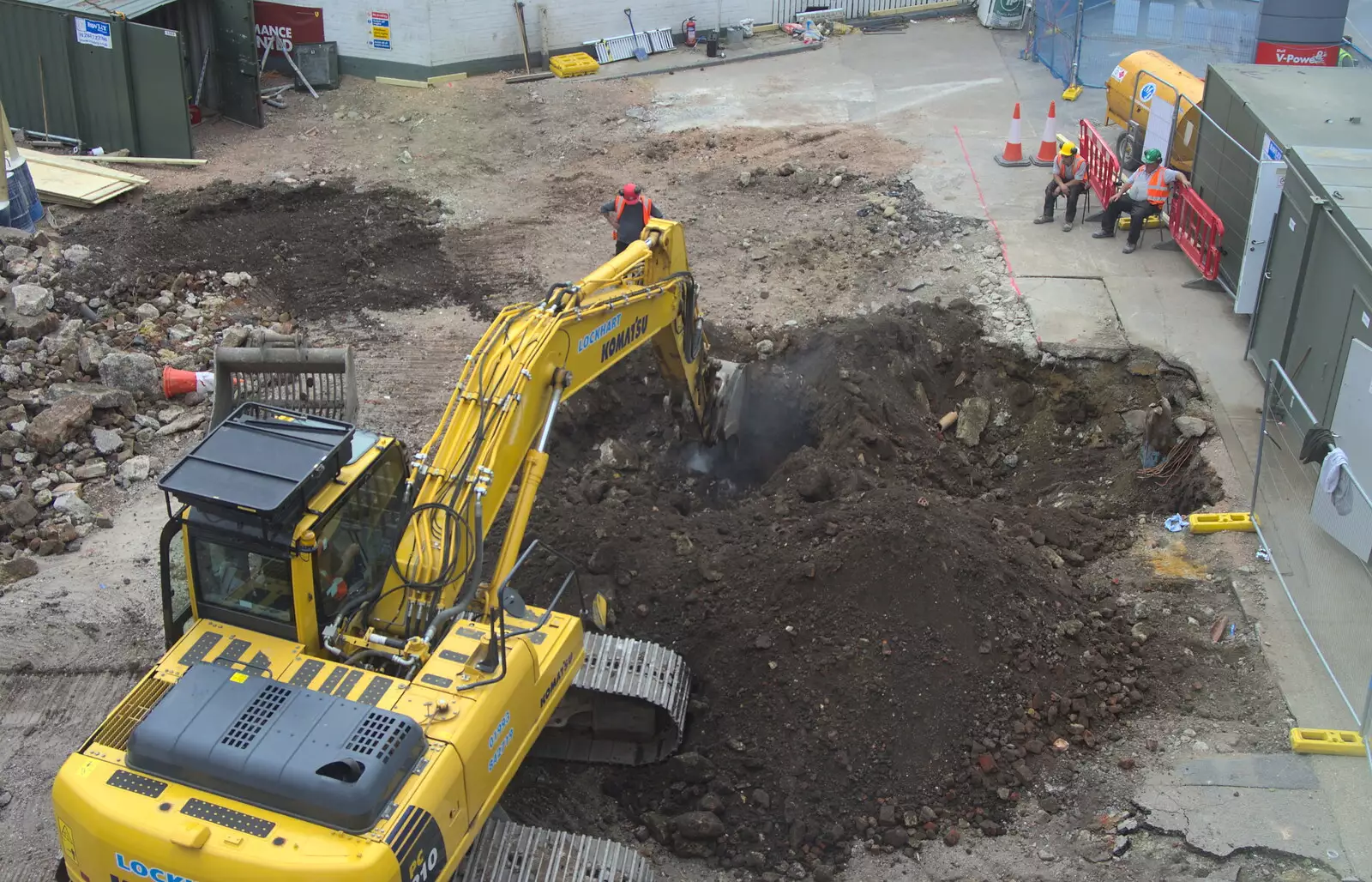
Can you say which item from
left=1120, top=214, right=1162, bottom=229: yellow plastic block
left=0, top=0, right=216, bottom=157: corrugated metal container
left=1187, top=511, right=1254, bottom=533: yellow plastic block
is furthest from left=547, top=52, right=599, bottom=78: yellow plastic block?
left=1187, top=511, right=1254, bottom=533: yellow plastic block

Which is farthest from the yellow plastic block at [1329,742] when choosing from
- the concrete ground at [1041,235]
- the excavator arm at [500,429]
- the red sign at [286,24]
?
the red sign at [286,24]

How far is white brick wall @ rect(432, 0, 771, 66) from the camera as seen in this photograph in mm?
20781

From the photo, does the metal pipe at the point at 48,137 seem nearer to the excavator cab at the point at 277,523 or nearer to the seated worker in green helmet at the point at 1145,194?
the excavator cab at the point at 277,523

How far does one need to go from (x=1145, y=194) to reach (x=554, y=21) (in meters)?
11.1

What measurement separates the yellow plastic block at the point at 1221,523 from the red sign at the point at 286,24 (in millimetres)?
16240

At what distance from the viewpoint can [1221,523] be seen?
9.79 meters

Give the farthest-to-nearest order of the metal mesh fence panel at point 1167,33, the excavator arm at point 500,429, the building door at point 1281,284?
1. the metal mesh fence panel at point 1167,33
2. the building door at point 1281,284
3. the excavator arm at point 500,429

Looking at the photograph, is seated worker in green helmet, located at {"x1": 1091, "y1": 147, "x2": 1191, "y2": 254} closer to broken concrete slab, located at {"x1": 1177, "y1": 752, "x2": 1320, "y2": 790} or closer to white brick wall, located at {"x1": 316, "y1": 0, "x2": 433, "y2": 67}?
broken concrete slab, located at {"x1": 1177, "y1": 752, "x2": 1320, "y2": 790}

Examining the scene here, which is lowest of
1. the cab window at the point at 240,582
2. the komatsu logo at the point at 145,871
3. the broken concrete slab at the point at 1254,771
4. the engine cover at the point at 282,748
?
the broken concrete slab at the point at 1254,771

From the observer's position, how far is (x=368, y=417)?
11.8 metres

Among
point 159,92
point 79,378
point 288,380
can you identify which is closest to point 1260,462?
point 288,380

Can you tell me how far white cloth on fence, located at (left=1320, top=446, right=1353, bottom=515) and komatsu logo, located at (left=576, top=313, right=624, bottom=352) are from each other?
4940 millimetres

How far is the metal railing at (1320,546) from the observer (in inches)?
321

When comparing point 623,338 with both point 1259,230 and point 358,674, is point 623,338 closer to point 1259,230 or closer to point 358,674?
point 358,674
